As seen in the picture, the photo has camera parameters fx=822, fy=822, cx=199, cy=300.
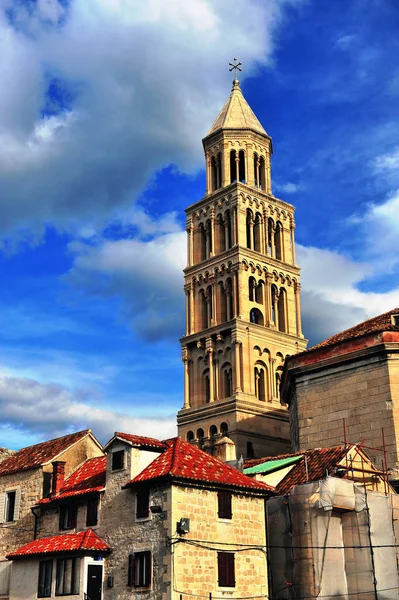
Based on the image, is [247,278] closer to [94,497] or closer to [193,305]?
[193,305]

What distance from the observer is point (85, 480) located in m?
41.2

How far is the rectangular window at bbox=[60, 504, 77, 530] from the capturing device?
1528 inches

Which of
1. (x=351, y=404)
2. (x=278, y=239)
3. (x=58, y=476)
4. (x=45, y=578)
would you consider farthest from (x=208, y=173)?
(x=45, y=578)

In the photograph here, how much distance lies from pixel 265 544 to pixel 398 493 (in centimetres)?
873

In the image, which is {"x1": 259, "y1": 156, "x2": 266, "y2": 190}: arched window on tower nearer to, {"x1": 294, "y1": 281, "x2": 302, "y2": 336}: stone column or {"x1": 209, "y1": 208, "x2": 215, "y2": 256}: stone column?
{"x1": 209, "y1": 208, "x2": 215, "y2": 256}: stone column

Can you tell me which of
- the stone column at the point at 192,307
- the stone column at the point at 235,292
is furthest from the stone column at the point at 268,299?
the stone column at the point at 192,307

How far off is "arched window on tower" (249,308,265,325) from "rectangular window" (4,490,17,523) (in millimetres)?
36953

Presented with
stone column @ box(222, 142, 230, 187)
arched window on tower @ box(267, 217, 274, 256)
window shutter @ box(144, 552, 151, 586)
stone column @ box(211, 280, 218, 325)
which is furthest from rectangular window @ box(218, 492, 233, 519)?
stone column @ box(222, 142, 230, 187)

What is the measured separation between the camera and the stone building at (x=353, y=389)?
4322cm

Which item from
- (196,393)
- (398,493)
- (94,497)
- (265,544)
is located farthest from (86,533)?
(196,393)

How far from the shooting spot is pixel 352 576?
1400 inches

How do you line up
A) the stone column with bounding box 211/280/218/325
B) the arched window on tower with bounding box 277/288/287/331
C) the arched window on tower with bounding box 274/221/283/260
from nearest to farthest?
1. the stone column with bounding box 211/280/218/325
2. the arched window on tower with bounding box 277/288/287/331
3. the arched window on tower with bounding box 274/221/283/260

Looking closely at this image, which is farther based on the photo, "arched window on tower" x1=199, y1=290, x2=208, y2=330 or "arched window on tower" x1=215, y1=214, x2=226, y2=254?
"arched window on tower" x1=215, y1=214, x2=226, y2=254

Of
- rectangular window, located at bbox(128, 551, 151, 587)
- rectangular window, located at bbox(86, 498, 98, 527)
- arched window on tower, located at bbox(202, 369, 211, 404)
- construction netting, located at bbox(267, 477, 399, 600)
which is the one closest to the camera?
rectangular window, located at bbox(128, 551, 151, 587)
